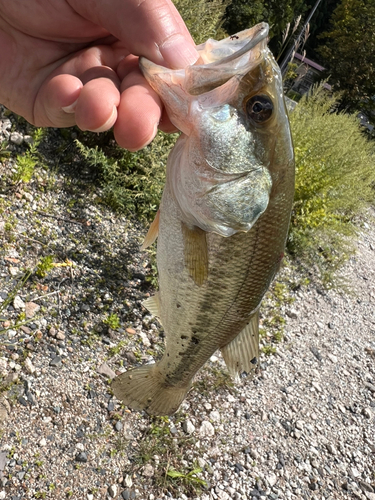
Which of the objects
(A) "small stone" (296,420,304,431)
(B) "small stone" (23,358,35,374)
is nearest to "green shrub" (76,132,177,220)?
(B) "small stone" (23,358,35,374)

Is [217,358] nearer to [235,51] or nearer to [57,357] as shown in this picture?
[57,357]

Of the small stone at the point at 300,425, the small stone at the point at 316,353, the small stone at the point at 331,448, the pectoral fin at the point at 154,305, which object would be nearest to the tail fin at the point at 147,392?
the pectoral fin at the point at 154,305

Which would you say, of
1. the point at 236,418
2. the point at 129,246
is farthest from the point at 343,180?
the point at 236,418

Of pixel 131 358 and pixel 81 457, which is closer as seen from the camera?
pixel 81 457

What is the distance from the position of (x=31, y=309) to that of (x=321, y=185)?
170 inches

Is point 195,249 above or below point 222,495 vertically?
above

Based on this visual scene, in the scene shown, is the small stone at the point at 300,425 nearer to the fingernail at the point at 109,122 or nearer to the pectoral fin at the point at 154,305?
the pectoral fin at the point at 154,305

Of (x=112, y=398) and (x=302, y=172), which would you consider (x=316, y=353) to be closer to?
(x=302, y=172)

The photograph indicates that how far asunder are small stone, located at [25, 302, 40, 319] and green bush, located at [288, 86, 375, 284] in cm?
397

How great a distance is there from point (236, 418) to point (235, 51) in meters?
3.21

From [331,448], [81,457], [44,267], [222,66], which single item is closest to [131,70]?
[222,66]

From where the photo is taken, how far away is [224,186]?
1500 millimetres

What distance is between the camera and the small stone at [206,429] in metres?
3.36

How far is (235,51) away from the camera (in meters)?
1.40
